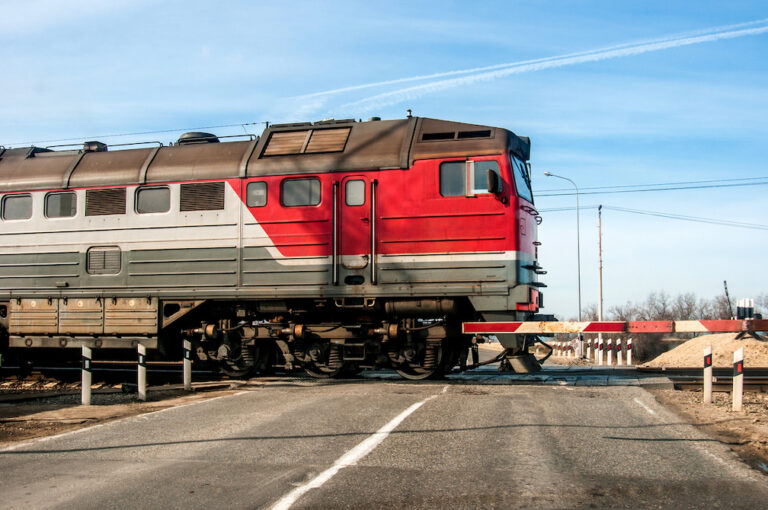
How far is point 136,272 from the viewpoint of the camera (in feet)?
49.8

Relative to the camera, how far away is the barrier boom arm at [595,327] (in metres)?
11.7

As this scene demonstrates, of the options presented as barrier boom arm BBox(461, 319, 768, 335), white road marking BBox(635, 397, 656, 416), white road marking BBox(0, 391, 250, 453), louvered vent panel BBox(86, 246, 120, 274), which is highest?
louvered vent panel BBox(86, 246, 120, 274)

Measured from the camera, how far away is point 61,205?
15711 mm

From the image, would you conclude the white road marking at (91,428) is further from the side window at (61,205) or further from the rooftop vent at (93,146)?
the rooftop vent at (93,146)

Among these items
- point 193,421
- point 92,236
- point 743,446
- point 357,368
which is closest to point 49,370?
point 92,236

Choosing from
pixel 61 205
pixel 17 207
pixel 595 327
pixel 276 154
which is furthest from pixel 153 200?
pixel 595 327

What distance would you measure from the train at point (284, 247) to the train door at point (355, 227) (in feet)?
0.09

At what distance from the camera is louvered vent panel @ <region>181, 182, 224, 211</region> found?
1458cm

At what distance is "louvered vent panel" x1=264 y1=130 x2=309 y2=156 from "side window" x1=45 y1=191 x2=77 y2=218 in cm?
445

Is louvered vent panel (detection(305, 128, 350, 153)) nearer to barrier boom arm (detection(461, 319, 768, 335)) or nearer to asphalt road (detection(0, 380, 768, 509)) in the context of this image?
barrier boom arm (detection(461, 319, 768, 335))

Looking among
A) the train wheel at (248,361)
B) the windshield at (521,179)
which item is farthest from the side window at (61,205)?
the windshield at (521,179)

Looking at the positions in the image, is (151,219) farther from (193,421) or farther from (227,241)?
(193,421)

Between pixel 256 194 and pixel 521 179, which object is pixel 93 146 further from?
pixel 521 179

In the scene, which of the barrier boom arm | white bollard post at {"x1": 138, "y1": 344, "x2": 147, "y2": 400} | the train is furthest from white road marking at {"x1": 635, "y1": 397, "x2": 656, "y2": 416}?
white bollard post at {"x1": 138, "y1": 344, "x2": 147, "y2": 400}
